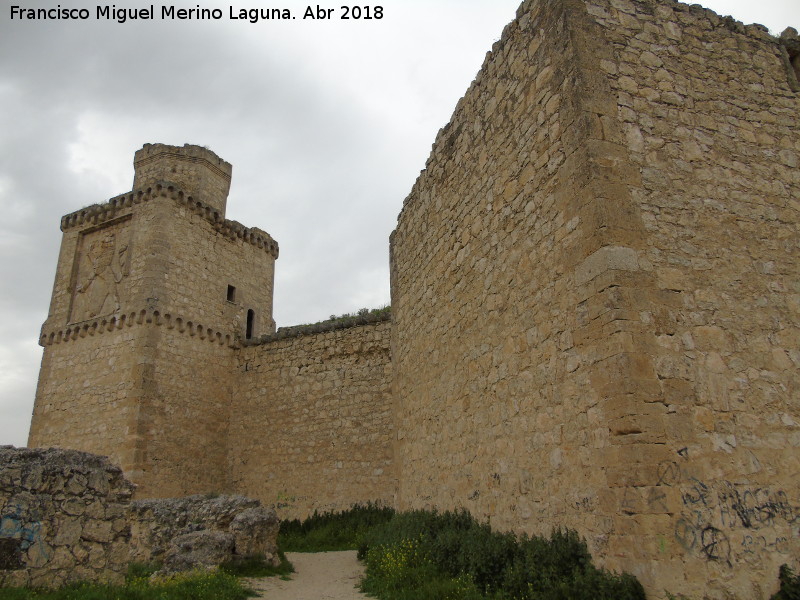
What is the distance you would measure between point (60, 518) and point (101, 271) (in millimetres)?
12032

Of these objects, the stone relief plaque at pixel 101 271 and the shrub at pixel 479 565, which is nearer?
the shrub at pixel 479 565

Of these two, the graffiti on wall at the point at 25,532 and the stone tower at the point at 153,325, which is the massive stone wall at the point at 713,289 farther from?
the stone tower at the point at 153,325

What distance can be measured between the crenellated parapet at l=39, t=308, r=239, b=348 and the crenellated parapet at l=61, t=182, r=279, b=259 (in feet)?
10.1

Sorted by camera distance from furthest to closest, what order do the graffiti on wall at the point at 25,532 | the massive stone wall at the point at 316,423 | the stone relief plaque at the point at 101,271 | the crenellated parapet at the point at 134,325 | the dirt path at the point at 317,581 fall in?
the stone relief plaque at the point at 101,271 < the crenellated parapet at the point at 134,325 < the massive stone wall at the point at 316,423 < the dirt path at the point at 317,581 < the graffiti on wall at the point at 25,532

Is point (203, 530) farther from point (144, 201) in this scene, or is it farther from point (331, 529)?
point (144, 201)

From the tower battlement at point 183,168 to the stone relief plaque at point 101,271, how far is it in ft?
5.18

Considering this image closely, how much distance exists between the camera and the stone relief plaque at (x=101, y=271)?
15.7 m

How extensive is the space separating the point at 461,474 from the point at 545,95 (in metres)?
4.40

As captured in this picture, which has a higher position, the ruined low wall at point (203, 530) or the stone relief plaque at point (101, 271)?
the stone relief plaque at point (101, 271)

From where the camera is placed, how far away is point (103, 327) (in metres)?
15.3

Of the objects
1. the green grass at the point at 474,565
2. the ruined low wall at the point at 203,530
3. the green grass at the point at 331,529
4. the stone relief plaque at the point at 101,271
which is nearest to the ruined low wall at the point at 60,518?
the ruined low wall at the point at 203,530

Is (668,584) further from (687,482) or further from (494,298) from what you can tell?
(494,298)

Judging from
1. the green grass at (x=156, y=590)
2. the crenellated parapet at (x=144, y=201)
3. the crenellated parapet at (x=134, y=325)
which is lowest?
the green grass at (x=156, y=590)

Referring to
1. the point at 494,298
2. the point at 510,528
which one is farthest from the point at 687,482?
the point at 494,298
